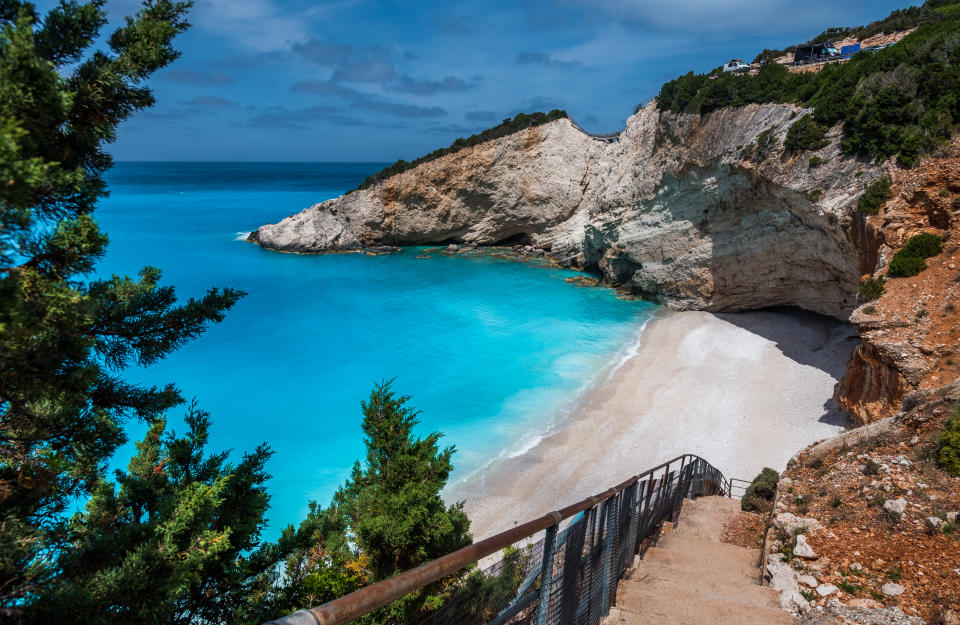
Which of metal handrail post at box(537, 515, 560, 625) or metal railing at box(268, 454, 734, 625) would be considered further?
metal handrail post at box(537, 515, 560, 625)

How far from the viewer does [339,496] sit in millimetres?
10453

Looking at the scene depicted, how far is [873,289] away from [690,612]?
14.9m

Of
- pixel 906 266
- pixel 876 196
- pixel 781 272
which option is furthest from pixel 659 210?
pixel 906 266

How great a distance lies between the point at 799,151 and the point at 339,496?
23859 millimetres

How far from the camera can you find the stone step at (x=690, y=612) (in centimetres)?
452

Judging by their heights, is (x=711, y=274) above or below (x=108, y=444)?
above

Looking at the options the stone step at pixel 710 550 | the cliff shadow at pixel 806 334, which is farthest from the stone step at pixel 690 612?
the cliff shadow at pixel 806 334

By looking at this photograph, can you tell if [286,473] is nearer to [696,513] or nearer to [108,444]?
[696,513]

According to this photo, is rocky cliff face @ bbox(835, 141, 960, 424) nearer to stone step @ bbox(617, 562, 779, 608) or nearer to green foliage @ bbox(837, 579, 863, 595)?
green foliage @ bbox(837, 579, 863, 595)

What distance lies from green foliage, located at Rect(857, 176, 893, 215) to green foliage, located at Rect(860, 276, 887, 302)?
3.17 metres

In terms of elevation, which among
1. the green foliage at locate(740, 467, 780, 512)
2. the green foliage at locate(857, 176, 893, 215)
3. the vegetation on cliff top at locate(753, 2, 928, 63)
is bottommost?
the green foliage at locate(740, 467, 780, 512)

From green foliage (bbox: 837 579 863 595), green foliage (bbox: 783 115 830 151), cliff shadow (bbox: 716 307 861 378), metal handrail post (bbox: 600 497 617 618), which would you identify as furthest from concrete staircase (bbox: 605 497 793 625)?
green foliage (bbox: 783 115 830 151)

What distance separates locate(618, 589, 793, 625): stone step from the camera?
4.52 metres

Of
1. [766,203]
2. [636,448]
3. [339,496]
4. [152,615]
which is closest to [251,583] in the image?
A: [152,615]
